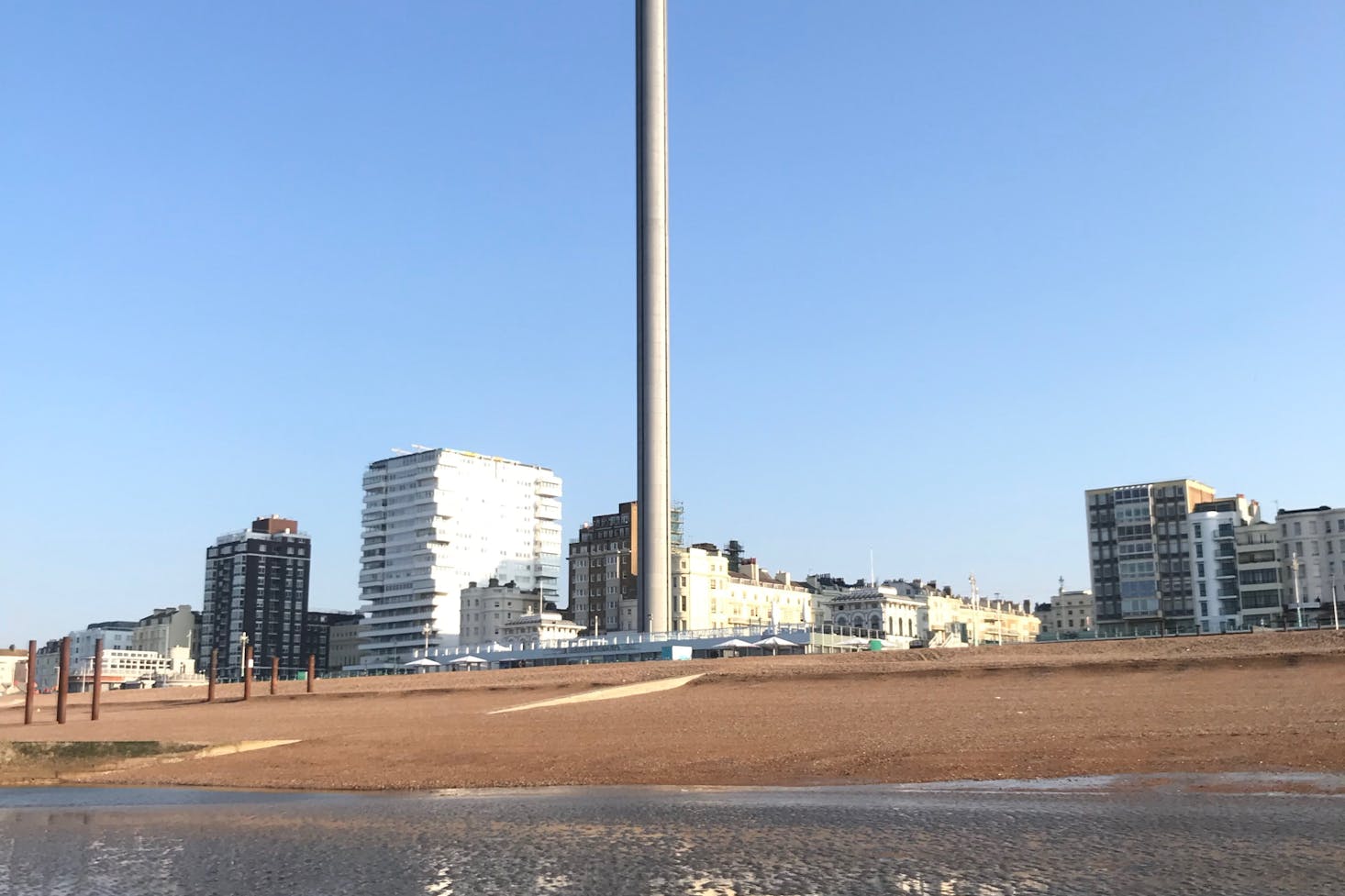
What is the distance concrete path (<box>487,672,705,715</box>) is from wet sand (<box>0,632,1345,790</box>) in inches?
42.7

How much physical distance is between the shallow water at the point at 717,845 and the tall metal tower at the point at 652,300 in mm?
105744

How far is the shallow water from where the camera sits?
13.8m

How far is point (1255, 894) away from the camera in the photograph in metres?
12.2

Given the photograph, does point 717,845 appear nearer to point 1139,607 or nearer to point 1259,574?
point 1259,574

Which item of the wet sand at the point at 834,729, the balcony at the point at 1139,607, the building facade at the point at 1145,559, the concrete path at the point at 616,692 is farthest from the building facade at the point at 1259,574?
the concrete path at the point at 616,692

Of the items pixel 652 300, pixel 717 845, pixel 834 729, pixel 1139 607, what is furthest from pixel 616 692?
pixel 1139 607

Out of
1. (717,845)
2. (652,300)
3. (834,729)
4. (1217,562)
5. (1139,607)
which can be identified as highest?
(652,300)

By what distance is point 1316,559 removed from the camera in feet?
512

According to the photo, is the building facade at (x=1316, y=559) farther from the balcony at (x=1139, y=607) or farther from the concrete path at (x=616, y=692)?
the concrete path at (x=616, y=692)

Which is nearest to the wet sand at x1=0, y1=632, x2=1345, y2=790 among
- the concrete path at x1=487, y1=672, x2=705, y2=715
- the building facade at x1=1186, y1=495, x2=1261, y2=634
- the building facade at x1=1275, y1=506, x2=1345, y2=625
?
the concrete path at x1=487, y1=672, x2=705, y2=715

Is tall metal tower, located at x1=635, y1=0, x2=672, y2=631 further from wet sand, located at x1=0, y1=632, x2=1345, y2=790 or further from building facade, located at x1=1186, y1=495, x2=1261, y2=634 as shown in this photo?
building facade, located at x1=1186, y1=495, x2=1261, y2=634

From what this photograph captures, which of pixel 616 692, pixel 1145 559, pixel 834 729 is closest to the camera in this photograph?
pixel 834 729

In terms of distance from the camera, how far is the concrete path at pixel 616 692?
4820cm

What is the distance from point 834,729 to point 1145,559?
504 ft
